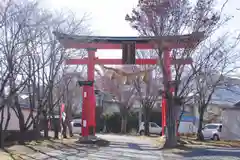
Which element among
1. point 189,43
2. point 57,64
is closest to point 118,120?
point 57,64

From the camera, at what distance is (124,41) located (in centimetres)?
2731

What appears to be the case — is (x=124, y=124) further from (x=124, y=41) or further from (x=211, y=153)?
(x=211, y=153)

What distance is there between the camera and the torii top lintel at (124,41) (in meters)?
22.2

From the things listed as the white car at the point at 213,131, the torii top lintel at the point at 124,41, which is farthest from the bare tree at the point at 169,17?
the white car at the point at 213,131

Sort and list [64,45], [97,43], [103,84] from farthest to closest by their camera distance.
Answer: [103,84], [97,43], [64,45]

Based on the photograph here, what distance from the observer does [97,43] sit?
27281mm

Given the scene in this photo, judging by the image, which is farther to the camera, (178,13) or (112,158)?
(178,13)

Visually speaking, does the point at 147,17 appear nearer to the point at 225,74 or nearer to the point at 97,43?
the point at 97,43

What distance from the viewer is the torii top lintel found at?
2222 centimetres

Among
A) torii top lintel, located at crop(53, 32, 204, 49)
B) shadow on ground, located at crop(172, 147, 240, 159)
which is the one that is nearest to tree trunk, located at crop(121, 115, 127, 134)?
torii top lintel, located at crop(53, 32, 204, 49)

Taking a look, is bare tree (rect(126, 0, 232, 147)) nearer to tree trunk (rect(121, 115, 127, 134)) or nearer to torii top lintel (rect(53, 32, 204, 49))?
torii top lintel (rect(53, 32, 204, 49))

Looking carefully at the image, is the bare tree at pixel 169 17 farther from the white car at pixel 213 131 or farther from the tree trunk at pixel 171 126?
the white car at pixel 213 131

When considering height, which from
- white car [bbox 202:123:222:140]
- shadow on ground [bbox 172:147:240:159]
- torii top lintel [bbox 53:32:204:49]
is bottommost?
shadow on ground [bbox 172:147:240:159]

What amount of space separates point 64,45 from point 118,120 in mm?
33168
